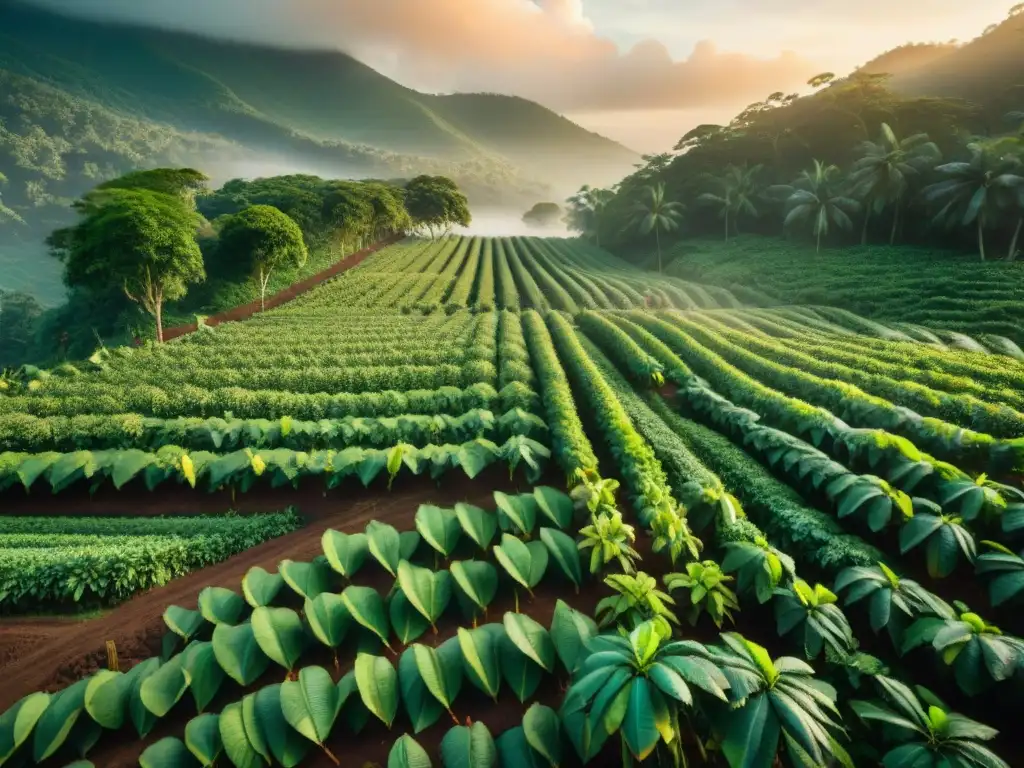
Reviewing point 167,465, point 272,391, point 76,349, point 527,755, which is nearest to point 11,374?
point 272,391

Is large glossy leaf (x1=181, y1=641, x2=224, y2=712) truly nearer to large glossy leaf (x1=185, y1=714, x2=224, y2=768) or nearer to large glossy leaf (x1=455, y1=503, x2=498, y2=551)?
large glossy leaf (x1=185, y1=714, x2=224, y2=768)

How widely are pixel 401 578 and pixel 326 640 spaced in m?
1.02

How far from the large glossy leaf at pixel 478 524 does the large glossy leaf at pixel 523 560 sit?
21.4 inches

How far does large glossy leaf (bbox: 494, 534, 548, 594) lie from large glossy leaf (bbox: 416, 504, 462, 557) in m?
0.86

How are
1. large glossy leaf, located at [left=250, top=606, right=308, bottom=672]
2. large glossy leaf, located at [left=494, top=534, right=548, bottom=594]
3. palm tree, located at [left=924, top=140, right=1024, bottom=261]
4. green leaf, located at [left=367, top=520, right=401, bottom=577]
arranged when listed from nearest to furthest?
1. large glossy leaf, located at [left=250, top=606, right=308, bottom=672]
2. large glossy leaf, located at [left=494, top=534, right=548, bottom=594]
3. green leaf, located at [left=367, top=520, right=401, bottom=577]
4. palm tree, located at [left=924, top=140, right=1024, bottom=261]

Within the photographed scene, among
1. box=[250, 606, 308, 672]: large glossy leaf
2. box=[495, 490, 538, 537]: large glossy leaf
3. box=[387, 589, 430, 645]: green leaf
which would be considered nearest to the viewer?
box=[250, 606, 308, 672]: large glossy leaf

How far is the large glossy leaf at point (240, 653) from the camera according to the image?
5344 mm

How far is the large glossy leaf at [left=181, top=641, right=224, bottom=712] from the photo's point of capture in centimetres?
519

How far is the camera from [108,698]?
202 inches

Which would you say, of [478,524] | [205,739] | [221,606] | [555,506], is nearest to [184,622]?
[221,606]

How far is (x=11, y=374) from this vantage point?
17922mm

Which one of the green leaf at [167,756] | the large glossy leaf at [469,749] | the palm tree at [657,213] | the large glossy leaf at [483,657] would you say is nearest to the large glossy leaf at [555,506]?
the large glossy leaf at [483,657]

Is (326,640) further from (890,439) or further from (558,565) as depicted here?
(890,439)

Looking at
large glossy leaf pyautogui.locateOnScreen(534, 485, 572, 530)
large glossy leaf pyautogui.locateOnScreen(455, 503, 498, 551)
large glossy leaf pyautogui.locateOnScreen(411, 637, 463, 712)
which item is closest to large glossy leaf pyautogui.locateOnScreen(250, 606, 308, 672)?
large glossy leaf pyautogui.locateOnScreen(411, 637, 463, 712)
